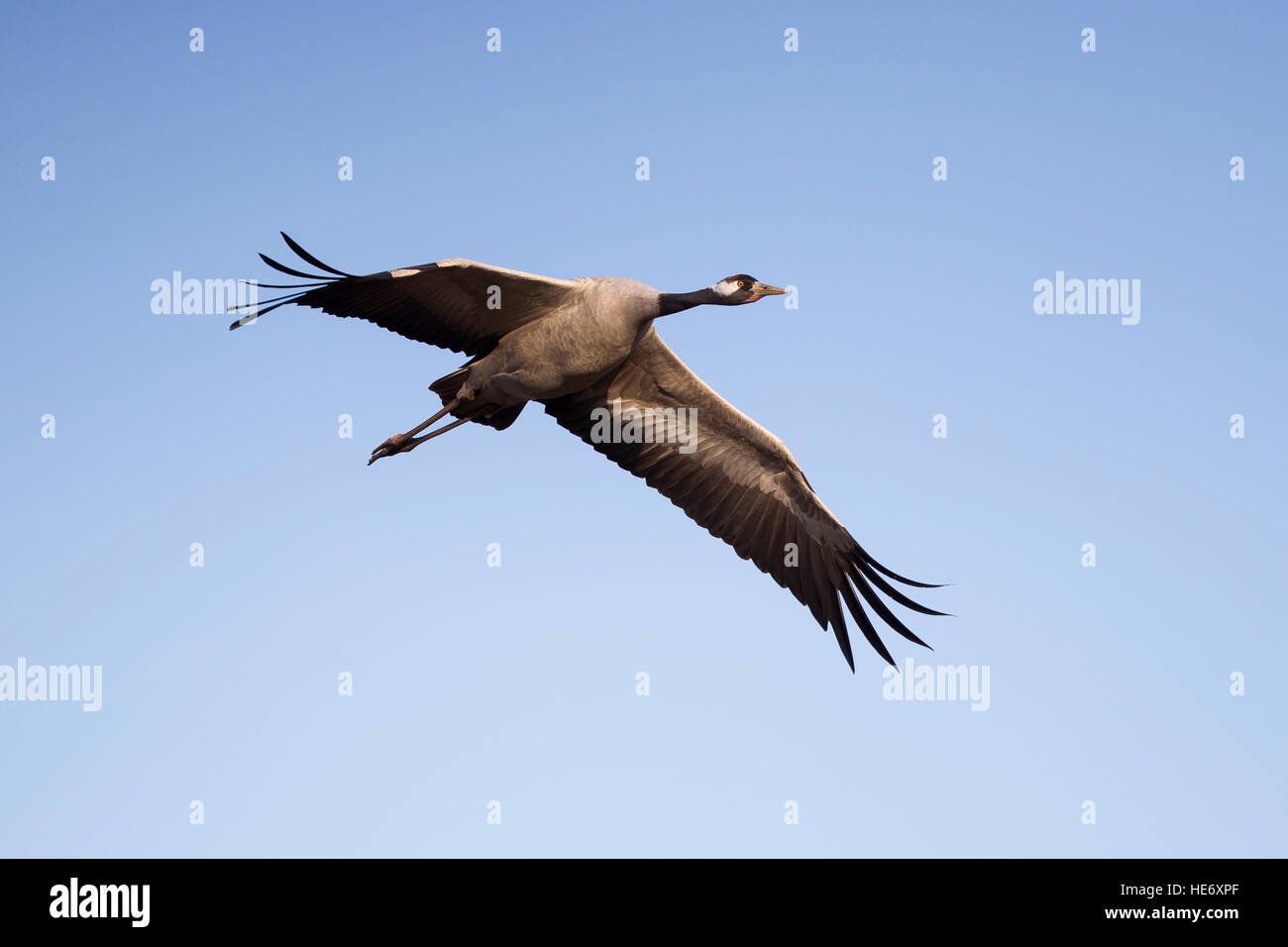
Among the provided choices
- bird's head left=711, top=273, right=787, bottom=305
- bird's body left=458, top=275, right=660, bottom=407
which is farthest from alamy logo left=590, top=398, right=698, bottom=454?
bird's head left=711, top=273, right=787, bottom=305

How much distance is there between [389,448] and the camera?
38.9 ft

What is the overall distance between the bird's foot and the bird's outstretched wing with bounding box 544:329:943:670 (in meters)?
1.89

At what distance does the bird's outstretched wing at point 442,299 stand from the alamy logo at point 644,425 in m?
1.69

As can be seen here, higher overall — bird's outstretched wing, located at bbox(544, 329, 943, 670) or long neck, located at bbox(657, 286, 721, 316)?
long neck, located at bbox(657, 286, 721, 316)

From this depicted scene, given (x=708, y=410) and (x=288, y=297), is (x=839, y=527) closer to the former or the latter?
(x=708, y=410)

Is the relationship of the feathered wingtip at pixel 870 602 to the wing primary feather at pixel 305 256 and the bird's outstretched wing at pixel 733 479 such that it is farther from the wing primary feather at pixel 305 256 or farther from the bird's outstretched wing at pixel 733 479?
the wing primary feather at pixel 305 256

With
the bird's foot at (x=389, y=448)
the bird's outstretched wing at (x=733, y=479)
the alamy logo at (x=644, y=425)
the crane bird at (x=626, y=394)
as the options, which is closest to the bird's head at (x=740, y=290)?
the crane bird at (x=626, y=394)

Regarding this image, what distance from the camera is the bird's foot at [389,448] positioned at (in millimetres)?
11828

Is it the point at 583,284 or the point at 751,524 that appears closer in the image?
the point at 583,284

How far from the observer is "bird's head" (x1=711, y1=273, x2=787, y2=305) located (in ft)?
37.3

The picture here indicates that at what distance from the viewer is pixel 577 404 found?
13.0 m

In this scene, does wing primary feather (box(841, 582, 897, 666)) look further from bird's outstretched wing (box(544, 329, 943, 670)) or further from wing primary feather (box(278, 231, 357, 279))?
wing primary feather (box(278, 231, 357, 279))
